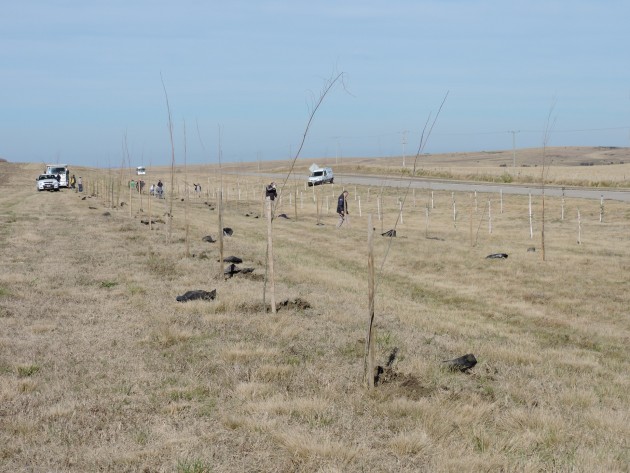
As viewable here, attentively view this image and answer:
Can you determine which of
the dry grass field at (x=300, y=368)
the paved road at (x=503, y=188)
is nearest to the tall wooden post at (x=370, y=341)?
the dry grass field at (x=300, y=368)

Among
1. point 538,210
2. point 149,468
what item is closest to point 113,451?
point 149,468

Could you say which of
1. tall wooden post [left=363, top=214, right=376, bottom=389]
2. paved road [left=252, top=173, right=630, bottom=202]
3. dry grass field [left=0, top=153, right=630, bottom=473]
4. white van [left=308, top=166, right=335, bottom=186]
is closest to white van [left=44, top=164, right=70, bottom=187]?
white van [left=308, top=166, right=335, bottom=186]

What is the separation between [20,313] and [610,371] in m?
9.51

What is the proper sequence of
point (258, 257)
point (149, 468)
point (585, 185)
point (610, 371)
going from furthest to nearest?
1. point (585, 185)
2. point (258, 257)
3. point (610, 371)
4. point (149, 468)

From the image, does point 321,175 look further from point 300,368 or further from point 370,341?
point 370,341

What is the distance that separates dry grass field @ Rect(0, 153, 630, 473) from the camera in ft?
18.6

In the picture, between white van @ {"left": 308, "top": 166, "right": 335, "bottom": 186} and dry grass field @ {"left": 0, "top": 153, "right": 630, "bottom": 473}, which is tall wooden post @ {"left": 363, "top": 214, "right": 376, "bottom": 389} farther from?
white van @ {"left": 308, "top": 166, "right": 335, "bottom": 186}

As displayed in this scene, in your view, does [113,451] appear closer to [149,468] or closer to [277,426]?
[149,468]

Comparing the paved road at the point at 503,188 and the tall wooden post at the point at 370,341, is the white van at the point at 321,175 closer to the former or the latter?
the paved road at the point at 503,188

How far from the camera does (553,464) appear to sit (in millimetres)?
5520

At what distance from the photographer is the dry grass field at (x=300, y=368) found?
5.66 m

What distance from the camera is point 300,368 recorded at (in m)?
8.10

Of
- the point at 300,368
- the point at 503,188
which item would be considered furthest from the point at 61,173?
the point at 300,368

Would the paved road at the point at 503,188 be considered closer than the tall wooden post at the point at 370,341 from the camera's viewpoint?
No
